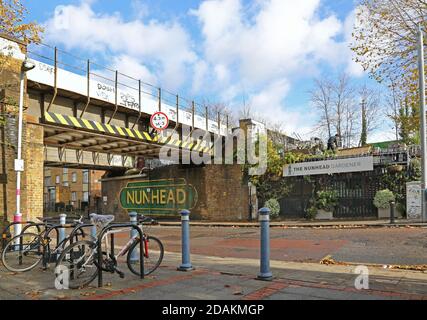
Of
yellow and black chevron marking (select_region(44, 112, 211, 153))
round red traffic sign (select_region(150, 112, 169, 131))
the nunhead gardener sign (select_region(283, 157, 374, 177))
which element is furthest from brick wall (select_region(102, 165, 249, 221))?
round red traffic sign (select_region(150, 112, 169, 131))

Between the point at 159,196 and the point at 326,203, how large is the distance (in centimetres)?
1353

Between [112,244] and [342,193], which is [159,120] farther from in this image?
[112,244]

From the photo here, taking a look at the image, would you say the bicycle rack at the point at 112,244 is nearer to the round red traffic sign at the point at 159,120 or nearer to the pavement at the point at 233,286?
the pavement at the point at 233,286

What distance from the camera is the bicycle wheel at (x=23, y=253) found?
7926mm

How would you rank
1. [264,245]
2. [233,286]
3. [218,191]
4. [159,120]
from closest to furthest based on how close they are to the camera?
[233,286]
[264,245]
[159,120]
[218,191]

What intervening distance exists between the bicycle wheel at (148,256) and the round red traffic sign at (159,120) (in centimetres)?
1524

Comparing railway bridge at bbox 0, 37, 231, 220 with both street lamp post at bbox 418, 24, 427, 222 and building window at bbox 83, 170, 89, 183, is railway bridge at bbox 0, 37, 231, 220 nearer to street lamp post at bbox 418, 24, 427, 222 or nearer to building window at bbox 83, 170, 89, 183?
street lamp post at bbox 418, 24, 427, 222

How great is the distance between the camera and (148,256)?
7.44m

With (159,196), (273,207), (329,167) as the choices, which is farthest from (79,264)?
(159,196)

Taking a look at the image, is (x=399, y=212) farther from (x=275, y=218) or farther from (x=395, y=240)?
(x=395, y=240)

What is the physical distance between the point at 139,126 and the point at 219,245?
11.3m

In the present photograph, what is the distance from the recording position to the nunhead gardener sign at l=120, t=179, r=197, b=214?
96.2 ft

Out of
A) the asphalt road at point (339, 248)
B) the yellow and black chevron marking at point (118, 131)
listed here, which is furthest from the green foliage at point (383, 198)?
the yellow and black chevron marking at point (118, 131)

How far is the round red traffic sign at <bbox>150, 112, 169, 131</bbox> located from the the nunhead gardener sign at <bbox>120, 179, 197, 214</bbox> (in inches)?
297
